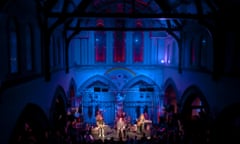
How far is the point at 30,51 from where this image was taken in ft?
31.5

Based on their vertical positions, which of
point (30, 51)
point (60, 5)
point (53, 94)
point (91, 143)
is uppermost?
point (60, 5)

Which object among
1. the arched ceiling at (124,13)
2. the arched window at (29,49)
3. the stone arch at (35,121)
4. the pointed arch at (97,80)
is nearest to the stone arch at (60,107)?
the stone arch at (35,121)

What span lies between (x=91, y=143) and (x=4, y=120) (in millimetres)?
7203

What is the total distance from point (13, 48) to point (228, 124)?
356 inches

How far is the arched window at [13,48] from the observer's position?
7513 millimetres

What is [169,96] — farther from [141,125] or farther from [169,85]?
[141,125]

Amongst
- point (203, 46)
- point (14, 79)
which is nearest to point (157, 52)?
point (203, 46)

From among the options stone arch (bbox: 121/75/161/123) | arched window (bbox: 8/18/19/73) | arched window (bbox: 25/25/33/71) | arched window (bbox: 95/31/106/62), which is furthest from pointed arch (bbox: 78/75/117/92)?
arched window (bbox: 8/18/19/73)

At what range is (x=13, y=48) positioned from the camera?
782 centimetres

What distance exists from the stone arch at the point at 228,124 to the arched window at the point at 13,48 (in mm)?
8158

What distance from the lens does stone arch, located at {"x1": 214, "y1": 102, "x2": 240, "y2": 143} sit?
980 cm

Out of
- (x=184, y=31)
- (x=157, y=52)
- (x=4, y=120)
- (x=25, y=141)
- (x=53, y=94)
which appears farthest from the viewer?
(x=157, y=52)

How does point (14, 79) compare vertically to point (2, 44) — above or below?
below

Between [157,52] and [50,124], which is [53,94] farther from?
[157,52]
